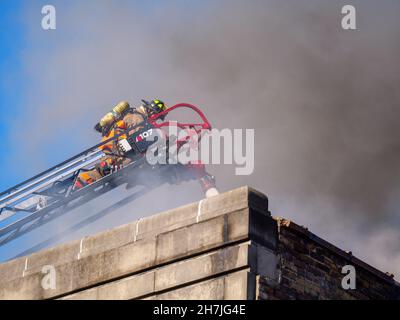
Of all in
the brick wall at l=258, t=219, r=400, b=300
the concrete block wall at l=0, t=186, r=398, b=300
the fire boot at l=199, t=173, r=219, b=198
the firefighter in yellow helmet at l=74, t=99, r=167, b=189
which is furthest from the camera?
the firefighter in yellow helmet at l=74, t=99, r=167, b=189

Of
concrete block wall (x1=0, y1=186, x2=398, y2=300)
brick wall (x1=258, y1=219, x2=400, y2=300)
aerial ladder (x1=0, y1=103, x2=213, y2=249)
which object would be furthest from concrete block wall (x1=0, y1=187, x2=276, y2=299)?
aerial ladder (x1=0, y1=103, x2=213, y2=249)

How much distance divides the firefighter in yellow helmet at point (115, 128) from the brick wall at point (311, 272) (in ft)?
26.1

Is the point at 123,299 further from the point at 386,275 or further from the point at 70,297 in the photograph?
the point at 386,275

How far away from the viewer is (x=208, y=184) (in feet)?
64.7

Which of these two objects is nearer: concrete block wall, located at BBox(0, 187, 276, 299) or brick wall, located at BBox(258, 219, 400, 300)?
A: concrete block wall, located at BBox(0, 187, 276, 299)

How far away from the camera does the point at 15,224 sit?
67.4ft

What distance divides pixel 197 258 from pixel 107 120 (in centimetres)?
934

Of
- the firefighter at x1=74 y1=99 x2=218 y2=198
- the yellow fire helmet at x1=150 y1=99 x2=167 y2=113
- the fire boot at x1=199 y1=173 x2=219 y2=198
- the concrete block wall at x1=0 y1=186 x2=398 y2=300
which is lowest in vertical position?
the concrete block wall at x1=0 y1=186 x2=398 y2=300

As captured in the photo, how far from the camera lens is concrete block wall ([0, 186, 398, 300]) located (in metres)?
11.3

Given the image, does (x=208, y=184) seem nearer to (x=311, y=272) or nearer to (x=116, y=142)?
(x=116, y=142)

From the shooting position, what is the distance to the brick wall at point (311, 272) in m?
11.7

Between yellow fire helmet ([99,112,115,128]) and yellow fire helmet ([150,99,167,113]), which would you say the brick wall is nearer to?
yellow fire helmet ([150,99,167,113])

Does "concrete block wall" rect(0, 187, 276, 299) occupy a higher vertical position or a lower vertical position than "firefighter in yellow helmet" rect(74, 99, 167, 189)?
lower

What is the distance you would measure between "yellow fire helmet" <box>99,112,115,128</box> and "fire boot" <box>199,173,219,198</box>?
219cm
